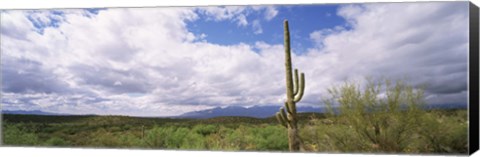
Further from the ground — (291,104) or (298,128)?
(291,104)

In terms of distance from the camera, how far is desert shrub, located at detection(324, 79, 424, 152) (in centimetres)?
1347

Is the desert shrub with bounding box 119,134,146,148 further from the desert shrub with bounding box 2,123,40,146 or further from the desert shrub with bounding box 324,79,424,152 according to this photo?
the desert shrub with bounding box 324,79,424,152

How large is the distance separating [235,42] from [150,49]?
160 cm

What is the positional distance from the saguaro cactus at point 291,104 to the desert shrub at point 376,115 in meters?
0.54

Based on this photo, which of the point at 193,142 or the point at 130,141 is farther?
the point at 130,141

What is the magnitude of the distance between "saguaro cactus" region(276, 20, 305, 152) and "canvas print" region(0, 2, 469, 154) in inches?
0.7

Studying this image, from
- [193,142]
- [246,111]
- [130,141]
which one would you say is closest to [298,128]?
→ [246,111]

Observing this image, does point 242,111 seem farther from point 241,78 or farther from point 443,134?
point 443,134

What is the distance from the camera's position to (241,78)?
14352 millimetres

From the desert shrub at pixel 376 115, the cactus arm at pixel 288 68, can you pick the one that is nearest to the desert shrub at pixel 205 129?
the cactus arm at pixel 288 68

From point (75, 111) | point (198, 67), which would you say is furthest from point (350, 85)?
point (75, 111)

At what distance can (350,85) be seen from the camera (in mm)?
13789

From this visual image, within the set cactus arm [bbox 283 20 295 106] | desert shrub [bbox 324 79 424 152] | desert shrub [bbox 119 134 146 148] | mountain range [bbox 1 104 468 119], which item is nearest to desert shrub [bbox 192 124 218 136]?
mountain range [bbox 1 104 468 119]

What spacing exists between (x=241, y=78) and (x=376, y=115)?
8.14 feet
